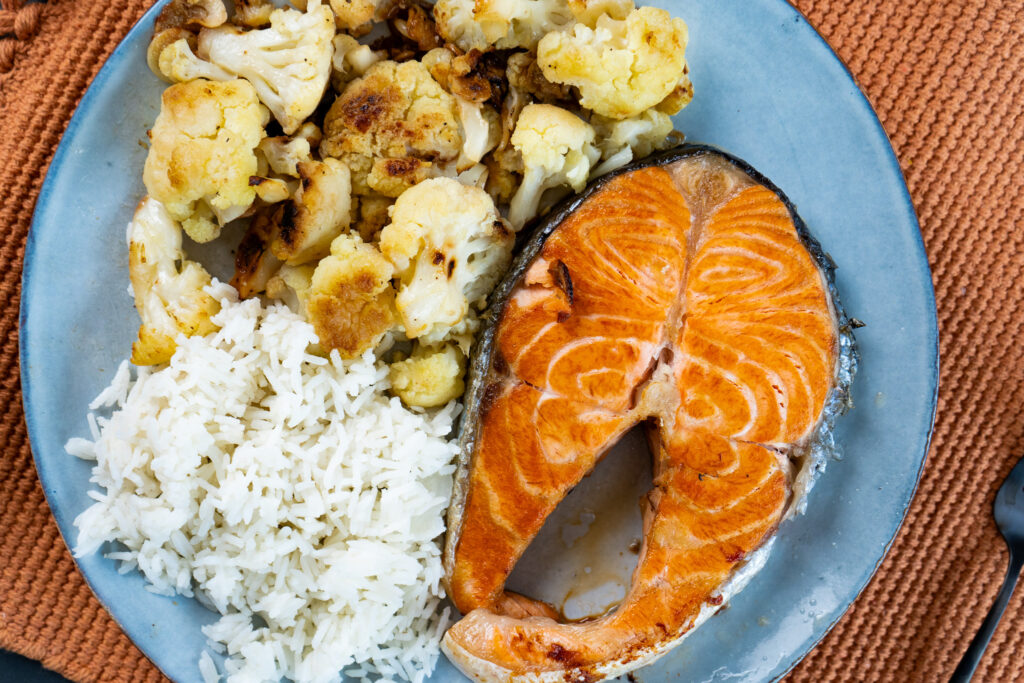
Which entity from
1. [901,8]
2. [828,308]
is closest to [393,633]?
[828,308]

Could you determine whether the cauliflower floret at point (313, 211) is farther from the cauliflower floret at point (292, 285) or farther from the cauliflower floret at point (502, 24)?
the cauliflower floret at point (502, 24)

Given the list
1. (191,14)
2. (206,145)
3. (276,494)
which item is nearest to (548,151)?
(206,145)

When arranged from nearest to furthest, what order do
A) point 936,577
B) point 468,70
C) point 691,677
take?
point 468,70 < point 691,677 < point 936,577

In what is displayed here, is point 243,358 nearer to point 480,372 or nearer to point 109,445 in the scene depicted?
point 109,445

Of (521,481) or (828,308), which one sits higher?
(828,308)

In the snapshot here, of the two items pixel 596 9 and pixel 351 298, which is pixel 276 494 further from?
pixel 596 9

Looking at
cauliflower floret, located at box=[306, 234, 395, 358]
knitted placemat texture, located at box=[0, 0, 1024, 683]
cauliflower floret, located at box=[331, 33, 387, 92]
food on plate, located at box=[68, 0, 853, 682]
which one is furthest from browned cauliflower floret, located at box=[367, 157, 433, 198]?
knitted placemat texture, located at box=[0, 0, 1024, 683]
